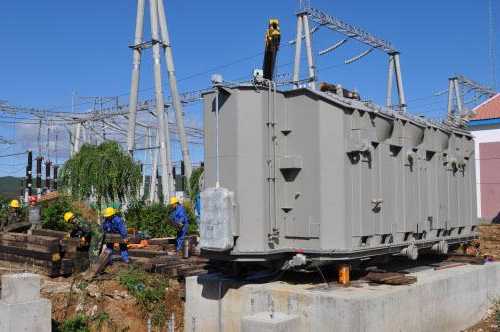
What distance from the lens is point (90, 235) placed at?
36.9ft

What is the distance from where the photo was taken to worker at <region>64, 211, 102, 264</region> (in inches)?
426

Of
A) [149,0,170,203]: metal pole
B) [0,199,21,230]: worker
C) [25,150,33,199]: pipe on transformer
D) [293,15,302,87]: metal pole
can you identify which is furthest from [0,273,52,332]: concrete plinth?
[25,150,33,199]: pipe on transformer

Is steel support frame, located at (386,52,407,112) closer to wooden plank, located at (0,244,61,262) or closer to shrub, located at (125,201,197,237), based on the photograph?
shrub, located at (125,201,197,237)

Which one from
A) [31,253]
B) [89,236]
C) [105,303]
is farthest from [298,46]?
[105,303]

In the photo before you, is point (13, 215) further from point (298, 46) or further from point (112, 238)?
point (298, 46)

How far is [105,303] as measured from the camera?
8.97 m

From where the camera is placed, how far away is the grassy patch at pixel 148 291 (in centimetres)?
906

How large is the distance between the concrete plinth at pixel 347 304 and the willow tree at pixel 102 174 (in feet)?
44.4

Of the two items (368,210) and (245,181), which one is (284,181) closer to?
(245,181)

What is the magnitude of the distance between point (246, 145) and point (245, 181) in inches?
18.0

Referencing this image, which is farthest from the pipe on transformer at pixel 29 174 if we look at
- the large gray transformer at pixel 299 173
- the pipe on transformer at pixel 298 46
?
the large gray transformer at pixel 299 173

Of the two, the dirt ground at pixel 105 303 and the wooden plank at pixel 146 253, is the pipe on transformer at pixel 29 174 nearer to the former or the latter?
the wooden plank at pixel 146 253

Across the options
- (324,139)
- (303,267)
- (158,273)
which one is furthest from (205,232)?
(158,273)

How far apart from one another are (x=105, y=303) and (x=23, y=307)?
7.07 ft
